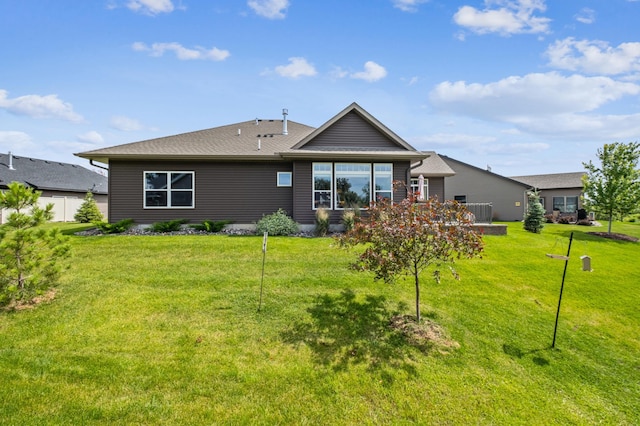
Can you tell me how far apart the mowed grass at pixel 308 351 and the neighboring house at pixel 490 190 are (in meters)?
17.8

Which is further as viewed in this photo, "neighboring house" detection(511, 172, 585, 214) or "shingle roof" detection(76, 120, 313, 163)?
"neighboring house" detection(511, 172, 585, 214)

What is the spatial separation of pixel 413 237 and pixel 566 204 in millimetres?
31138

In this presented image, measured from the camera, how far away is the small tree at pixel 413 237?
15.3ft

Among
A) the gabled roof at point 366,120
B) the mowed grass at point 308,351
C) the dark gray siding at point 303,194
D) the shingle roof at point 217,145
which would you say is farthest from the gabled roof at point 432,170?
the mowed grass at point 308,351

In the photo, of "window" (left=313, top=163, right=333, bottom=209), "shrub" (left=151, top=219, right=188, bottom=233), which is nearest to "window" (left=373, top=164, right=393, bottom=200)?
"window" (left=313, top=163, right=333, bottom=209)

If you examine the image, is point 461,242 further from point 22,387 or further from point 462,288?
point 22,387

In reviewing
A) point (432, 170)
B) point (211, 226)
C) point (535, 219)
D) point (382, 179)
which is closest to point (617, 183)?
point (535, 219)

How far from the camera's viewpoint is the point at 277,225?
11.8 m

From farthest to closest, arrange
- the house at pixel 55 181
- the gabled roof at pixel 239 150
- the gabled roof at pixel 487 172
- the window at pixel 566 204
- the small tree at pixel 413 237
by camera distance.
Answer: the window at pixel 566 204 → the house at pixel 55 181 → the gabled roof at pixel 487 172 → the gabled roof at pixel 239 150 → the small tree at pixel 413 237

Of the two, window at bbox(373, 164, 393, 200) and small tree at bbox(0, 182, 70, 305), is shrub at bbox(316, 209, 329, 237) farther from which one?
small tree at bbox(0, 182, 70, 305)

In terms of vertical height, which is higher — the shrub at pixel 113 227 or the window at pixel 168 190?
the window at pixel 168 190

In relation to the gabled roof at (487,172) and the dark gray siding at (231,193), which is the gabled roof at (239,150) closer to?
the dark gray siding at (231,193)

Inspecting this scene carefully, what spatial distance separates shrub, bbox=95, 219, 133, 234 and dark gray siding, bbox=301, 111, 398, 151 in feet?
27.4

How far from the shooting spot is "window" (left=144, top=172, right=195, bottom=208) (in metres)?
13.0
